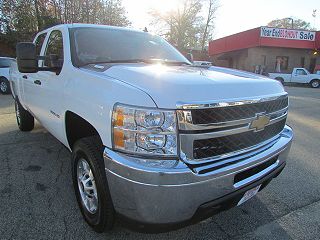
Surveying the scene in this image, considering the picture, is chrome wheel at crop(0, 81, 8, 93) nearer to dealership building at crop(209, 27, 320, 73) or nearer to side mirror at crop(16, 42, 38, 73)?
side mirror at crop(16, 42, 38, 73)

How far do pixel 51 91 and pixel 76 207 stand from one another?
4.33 feet

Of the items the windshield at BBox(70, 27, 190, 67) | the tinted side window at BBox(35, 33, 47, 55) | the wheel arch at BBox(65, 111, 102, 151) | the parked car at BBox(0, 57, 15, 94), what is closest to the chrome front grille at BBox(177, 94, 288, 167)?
the wheel arch at BBox(65, 111, 102, 151)

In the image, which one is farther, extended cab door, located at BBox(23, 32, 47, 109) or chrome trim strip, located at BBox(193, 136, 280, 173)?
extended cab door, located at BBox(23, 32, 47, 109)

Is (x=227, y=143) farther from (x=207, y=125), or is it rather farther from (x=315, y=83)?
(x=315, y=83)

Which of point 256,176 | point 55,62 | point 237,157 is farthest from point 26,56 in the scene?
point 256,176

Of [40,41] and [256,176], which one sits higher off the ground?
[40,41]

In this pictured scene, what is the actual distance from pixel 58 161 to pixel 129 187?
2663mm

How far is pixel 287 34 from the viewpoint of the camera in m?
31.4

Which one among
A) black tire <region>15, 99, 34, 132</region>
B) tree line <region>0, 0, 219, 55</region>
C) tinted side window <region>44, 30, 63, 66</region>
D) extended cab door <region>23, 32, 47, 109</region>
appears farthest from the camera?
tree line <region>0, 0, 219, 55</region>

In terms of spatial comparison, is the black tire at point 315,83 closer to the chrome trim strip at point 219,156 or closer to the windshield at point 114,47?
the windshield at point 114,47

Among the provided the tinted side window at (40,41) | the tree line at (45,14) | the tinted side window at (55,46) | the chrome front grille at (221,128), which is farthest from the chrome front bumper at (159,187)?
the tree line at (45,14)

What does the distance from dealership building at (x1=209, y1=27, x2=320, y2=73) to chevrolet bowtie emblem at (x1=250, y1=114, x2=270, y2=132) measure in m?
29.1

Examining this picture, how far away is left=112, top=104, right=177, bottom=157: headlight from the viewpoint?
6.66 feet

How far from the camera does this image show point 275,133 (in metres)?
2.90
